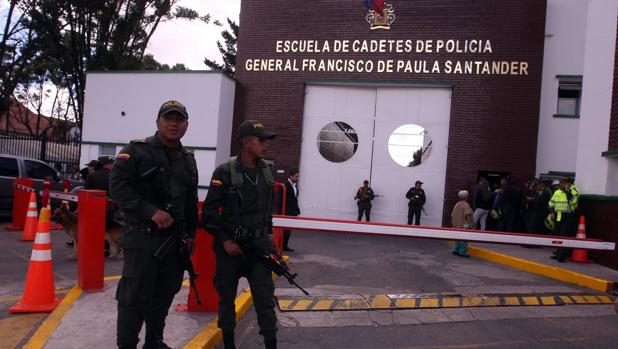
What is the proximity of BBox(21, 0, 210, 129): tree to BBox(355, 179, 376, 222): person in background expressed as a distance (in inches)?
499

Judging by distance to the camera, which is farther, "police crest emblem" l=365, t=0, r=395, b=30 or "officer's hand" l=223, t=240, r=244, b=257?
"police crest emblem" l=365, t=0, r=395, b=30

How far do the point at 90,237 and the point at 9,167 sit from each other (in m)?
8.37

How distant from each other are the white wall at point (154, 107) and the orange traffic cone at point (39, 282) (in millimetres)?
10197

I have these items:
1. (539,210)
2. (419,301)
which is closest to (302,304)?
(419,301)

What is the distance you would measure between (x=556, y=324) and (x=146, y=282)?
15.4 ft

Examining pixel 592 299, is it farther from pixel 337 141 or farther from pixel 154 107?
pixel 154 107

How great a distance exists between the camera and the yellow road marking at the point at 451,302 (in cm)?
604

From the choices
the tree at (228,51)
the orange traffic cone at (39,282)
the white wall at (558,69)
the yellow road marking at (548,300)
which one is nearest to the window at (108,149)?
the orange traffic cone at (39,282)

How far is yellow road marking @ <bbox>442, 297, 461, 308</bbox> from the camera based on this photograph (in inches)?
238

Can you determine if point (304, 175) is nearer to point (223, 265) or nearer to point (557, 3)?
point (557, 3)

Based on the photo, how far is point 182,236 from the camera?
348 cm

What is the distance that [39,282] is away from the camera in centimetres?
485

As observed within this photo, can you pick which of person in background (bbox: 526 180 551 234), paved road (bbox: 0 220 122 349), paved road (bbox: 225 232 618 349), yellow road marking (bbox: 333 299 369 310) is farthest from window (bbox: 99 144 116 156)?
person in background (bbox: 526 180 551 234)

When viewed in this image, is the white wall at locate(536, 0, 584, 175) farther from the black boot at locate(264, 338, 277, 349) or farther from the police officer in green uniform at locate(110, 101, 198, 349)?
the police officer in green uniform at locate(110, 101, 198, 349)
